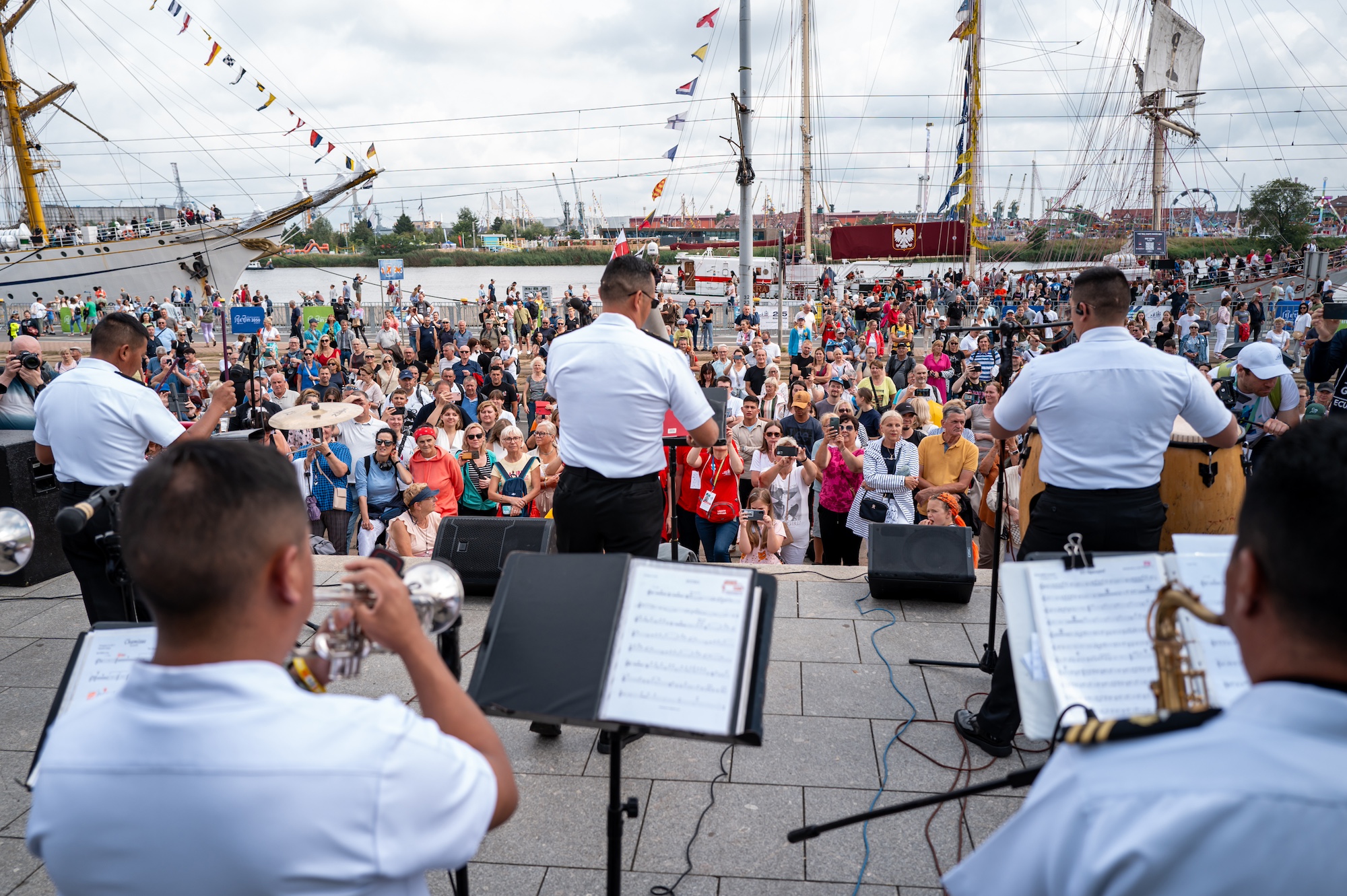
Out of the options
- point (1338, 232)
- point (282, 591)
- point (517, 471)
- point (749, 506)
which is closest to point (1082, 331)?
point (282, 591)

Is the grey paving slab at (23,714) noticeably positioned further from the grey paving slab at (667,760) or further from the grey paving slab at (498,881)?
the grey paving slab at (667,760)

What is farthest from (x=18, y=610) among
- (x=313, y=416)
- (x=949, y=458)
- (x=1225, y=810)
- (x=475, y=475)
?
(x=949, y=458)

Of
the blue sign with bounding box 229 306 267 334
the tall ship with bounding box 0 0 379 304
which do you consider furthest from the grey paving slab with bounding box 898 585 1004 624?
the tall ship with bounding box 0 0 379 304

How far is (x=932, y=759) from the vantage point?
3.43 meters

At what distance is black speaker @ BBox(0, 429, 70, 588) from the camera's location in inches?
219

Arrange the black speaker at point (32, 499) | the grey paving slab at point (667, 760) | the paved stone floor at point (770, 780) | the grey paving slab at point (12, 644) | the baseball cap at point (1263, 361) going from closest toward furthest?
the paved stone floor at point (770, 780)
the grey paving slab at point (667, 760)
the grey paving slab at point (12, 644)
the baseball cap at point (1263, 361)
the black speaker at point (32, 499)

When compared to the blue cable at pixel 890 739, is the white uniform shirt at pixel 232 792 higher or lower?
higher

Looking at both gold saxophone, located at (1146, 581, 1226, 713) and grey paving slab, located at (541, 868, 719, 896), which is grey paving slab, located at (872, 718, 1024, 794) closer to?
grey paving slab, located at (541, 868, 719, 896)

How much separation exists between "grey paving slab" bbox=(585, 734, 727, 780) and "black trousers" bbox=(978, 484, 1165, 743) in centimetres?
108

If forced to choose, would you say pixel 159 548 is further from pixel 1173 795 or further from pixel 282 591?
pixel 1173 795

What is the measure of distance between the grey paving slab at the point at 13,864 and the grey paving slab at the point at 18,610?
2427 mm

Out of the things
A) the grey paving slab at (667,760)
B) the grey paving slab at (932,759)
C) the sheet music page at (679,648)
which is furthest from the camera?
the grey paving slab at (667,760)

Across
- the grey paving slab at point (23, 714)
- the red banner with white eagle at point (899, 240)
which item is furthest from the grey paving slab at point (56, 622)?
the red banner with white eagle at point (899, 240)

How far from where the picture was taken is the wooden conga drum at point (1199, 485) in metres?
3.90
